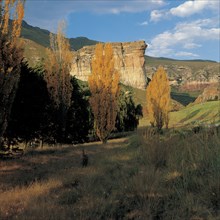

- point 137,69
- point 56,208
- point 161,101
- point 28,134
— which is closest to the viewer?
point 56,208

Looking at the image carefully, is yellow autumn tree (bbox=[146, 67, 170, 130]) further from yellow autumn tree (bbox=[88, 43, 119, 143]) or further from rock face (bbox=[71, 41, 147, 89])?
rock face (bbox=[71, 41, 147, 89])

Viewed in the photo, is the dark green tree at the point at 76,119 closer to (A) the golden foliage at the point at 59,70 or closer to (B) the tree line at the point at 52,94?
(B) the tree line at the point at 52,94

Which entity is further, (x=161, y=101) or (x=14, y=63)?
(x=161, y=101)

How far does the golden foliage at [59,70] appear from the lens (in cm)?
2327

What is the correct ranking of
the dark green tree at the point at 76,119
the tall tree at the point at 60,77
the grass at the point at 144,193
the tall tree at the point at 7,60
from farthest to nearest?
the dark green tree at the point at 76,119
the tall tree at the point at 60,77
the tall tree at the point at 7,60
the grass at the point at 144,193

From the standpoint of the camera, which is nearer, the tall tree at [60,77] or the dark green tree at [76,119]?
the tall tree at [60,77]

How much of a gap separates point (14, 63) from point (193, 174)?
8793mm

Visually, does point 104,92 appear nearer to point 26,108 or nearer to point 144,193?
point 26,108

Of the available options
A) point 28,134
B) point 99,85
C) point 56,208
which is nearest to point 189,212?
point 56,208

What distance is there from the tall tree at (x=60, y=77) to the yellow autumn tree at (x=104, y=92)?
1867mm

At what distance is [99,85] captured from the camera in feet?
77.8

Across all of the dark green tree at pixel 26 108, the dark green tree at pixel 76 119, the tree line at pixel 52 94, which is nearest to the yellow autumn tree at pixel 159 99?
the tree line at pixel 52 94

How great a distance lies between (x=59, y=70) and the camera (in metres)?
24.3

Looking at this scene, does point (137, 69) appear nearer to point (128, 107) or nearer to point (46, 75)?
point (128, 107)
